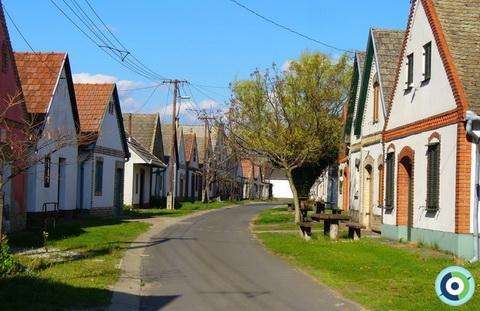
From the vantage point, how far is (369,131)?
1052 inches

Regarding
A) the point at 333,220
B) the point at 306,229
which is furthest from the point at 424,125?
the point at 306,229

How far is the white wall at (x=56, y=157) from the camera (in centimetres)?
2295

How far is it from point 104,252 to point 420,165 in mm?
8691

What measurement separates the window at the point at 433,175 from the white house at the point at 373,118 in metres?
5.77

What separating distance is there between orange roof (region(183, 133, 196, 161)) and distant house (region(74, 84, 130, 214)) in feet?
99.4

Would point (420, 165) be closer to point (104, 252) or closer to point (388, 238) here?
point (388, 238)

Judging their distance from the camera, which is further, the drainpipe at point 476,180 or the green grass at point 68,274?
the drainpipe at point 476,180

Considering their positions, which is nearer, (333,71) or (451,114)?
(451,114)

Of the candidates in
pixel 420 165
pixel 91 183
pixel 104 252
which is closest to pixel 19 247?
pixel 104 252

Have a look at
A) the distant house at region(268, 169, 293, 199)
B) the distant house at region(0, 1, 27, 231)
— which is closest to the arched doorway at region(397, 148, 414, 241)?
the distant house at region(0, 1, 27, 231)

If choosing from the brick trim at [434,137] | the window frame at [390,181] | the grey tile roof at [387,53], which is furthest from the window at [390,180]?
the brick trim at [434,137]

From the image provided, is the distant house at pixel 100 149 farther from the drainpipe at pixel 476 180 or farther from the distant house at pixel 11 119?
the drainpipe at pixel 476 180

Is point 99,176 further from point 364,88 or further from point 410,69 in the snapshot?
point 410,69

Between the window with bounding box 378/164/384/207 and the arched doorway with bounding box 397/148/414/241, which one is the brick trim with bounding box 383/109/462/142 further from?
the window with bounding box 378/164/384/207
